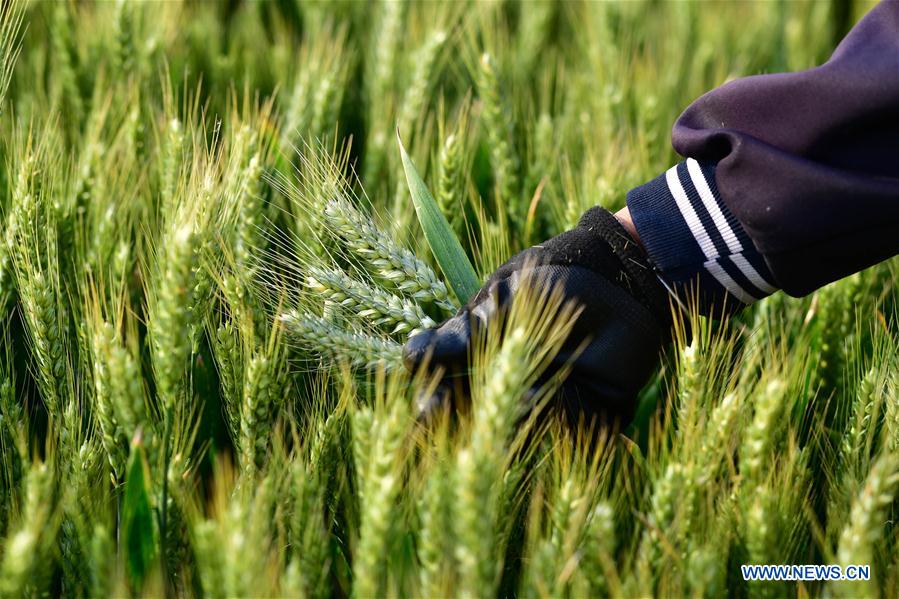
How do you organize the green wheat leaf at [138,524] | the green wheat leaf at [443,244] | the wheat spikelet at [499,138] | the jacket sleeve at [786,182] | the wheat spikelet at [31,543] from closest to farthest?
the wheat spikelet at [31,543]
the green wheat leaf at [138,524]
the jacket sleeve at [786,182]
the green wheat leaf at [443,244]
the wheat spikelet at [499,138]

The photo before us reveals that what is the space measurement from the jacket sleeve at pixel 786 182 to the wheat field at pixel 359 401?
95 mm

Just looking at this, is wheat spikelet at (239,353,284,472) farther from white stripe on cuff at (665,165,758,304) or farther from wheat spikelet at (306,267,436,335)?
white stripe on cuff at (665,165,758,304)

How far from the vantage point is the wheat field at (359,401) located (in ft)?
2.70

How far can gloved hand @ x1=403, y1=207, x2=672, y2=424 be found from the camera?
105cm

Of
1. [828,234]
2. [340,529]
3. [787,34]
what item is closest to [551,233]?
[828,234]

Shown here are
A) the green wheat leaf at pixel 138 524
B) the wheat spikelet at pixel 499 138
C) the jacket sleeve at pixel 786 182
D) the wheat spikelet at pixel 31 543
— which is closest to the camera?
the wheat spikelet at pixel 31 543

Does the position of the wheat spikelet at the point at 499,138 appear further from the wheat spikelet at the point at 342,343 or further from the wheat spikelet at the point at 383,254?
the wheat spikelet at the point at 342,343

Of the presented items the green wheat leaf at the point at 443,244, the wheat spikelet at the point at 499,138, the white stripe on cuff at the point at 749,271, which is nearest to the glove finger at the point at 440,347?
the green wheat leaf at the point at 443,244

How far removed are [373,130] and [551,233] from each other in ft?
1.20

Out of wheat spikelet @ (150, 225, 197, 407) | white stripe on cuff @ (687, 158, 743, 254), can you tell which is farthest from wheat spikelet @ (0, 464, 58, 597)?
white stripe on cuff @ (687, 158, 743, 254)

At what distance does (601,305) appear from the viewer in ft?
3.52

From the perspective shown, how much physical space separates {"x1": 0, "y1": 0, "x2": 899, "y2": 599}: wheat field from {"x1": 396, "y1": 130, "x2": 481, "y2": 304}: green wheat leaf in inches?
0.9

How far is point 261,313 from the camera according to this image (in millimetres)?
1049

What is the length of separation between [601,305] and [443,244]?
0.22 meters
